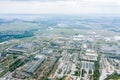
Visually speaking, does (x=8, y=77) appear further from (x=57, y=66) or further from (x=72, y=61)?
(x=72, y=61)

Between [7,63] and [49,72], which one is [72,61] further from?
[7,63]

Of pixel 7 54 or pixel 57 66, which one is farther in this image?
pixel 7 54

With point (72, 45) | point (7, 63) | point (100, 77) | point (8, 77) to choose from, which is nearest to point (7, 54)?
point (7, 63)

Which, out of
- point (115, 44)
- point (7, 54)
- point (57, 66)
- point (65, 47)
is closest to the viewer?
point (57, 66)

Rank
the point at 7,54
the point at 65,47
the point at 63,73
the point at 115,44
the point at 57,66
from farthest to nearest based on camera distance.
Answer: the point at 115,44, the point at 65,47, the point at 7,54, the point at 57,66, the point at 63,73

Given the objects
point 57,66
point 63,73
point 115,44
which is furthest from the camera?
point 115,44

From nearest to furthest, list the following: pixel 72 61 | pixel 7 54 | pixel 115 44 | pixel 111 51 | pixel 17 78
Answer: pixel 17 78
pixel 72 61
pixel 7 54
pixel 111 51
pixel 115 44

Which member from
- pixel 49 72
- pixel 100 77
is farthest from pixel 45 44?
pixel 100 77

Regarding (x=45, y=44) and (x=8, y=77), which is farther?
(x=45, y=44)
